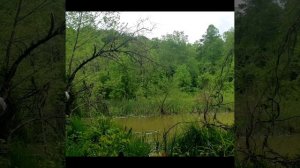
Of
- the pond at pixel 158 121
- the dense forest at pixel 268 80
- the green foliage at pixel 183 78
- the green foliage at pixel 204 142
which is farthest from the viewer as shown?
the green foliage at pixel 183 78

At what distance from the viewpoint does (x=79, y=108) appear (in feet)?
21.9

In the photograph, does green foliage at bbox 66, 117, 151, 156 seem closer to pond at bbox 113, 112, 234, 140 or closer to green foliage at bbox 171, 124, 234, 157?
pond at bbox 113, 112, 234, 140

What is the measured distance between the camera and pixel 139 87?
270 inches

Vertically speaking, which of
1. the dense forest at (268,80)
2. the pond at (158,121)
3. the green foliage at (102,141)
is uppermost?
the dense forest at (268,80)

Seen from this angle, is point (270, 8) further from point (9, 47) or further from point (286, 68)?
point (9, 47)

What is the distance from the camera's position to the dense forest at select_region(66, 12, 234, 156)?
6371mm

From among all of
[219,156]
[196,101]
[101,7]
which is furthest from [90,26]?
[219,156]

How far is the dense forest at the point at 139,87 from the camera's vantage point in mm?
6371

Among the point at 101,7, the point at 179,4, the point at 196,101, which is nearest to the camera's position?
the point at 179,4

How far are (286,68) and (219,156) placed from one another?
2.36 metres

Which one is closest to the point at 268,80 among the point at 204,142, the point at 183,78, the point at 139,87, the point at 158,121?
the point at 204,142

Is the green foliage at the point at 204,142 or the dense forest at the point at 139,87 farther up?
the dense forest at the point at 139,87

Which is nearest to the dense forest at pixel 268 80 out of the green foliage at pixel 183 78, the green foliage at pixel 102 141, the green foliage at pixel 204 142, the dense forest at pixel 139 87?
the green foliage at pixel 204 142

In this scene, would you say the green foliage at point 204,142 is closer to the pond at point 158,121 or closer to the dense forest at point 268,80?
the pond at point 158,121
